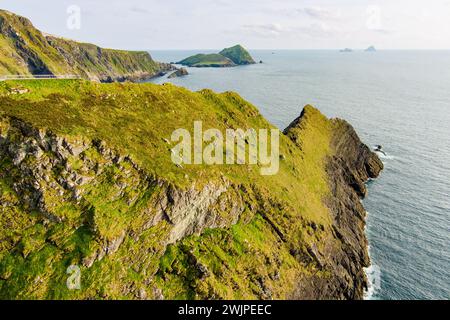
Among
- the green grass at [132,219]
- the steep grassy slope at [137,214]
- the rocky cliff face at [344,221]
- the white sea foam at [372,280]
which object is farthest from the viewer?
the white sea foam at [372,280]

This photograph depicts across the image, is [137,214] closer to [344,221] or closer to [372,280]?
[372,280]

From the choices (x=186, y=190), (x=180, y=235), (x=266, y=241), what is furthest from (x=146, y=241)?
(x=266, y=241)

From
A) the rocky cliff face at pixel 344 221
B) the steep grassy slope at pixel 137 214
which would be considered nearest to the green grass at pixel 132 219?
the steep grassy slope at pixel 137 214

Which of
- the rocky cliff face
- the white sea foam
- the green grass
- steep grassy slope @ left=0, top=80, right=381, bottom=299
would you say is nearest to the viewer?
the green grass

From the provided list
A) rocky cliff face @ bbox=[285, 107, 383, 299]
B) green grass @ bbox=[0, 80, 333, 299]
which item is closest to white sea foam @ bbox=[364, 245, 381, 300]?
rocky cliff face @ bbox=[285, 107, 383, 299]

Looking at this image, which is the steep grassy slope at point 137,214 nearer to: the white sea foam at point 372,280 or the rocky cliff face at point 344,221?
the rocky cliff face at point 344,221

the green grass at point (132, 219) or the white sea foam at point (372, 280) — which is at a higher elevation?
the green grass at point (132, 219)

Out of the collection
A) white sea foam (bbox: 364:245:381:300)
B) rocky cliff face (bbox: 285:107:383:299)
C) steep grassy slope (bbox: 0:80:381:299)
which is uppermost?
steep grassy slope (bbox: 0:80:381:299)

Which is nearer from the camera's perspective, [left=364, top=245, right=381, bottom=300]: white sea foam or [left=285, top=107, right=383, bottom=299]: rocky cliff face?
[left=285, top=107, right=383, bottom=299]: rocky cliff face

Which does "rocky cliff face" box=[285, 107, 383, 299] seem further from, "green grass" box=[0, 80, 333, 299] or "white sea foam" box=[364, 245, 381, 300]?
"green grass" box=[0, 80, 333, 299]
